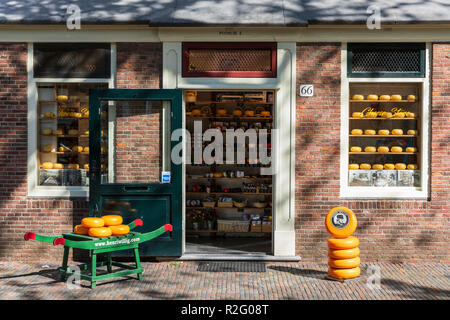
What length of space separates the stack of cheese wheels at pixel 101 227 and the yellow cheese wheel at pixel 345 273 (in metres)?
3.10

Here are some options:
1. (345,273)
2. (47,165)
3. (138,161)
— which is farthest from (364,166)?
(47,165)

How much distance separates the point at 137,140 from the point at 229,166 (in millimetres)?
3034

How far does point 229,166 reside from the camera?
428 inches

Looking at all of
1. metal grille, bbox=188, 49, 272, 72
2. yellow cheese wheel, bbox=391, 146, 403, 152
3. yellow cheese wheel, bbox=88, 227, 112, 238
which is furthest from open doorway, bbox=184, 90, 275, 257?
yellow cheese wheel, bbox=88, 227, 112, 238

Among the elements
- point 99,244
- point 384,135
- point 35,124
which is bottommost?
point 99,244

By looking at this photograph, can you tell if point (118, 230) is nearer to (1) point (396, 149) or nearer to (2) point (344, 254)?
(2) point (344, 254)

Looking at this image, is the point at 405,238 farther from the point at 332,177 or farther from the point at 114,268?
the point at 114,268

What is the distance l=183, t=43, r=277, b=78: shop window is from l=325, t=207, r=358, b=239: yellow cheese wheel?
258 cm

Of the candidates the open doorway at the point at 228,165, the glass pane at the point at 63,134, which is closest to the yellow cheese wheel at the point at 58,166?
the glass pane at the point at 63,134

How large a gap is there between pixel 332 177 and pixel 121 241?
366 cm

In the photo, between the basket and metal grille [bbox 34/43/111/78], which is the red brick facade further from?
the basket

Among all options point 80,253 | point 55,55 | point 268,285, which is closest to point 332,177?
point 268,285

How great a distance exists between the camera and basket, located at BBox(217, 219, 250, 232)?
10.3 metres

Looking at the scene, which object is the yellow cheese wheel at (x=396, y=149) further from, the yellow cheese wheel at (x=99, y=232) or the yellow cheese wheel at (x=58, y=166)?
the yellow cheese wheel at (x=58, y=166)
